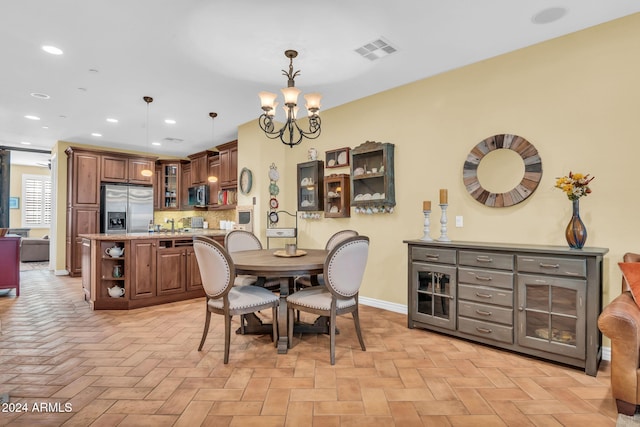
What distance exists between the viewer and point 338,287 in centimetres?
262

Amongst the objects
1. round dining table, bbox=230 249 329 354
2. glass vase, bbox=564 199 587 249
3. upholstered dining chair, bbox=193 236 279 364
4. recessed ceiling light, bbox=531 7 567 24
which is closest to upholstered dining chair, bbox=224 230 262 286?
round dining table, bbox=230 249 329 354

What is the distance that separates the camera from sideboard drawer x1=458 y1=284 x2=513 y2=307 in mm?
2713

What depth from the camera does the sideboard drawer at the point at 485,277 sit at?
271 cm

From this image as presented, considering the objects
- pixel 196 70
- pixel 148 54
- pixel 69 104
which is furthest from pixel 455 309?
pixel 69 104

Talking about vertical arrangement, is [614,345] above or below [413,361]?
above

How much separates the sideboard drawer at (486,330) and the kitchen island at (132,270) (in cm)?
353

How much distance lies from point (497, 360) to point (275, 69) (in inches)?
130

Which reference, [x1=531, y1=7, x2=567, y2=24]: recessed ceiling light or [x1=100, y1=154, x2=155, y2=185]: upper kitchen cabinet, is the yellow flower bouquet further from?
[x1=100, y1=154, x2=155, y2=185]: upper kitchen cabinet

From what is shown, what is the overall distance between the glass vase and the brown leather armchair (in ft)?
2.30

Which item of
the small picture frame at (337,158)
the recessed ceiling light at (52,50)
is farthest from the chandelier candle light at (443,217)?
the recessed ceiling light at (52,50)

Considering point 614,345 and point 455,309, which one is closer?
point 614,345

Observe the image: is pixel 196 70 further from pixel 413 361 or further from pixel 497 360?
pixel 497 360

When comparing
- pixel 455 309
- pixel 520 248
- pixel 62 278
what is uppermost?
pixel 520 248

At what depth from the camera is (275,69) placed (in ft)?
11.3
